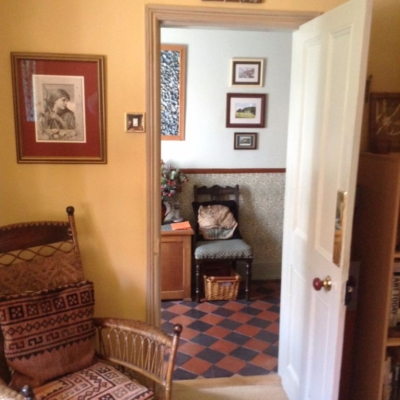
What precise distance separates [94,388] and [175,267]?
193 cm

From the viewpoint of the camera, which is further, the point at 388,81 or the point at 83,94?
the point at 388,81

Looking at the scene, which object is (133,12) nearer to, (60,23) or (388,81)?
(60,23)

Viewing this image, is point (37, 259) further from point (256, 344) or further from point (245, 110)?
point (245, 110)

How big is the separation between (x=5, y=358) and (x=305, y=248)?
1.43 m

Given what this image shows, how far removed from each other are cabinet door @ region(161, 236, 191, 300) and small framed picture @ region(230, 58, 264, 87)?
1493 mm

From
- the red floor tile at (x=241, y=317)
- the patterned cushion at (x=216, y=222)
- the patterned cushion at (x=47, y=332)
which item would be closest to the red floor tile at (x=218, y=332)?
the red floor tile at (x=241, y=317)

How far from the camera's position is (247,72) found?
3861 mm

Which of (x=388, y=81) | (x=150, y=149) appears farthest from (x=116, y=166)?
(x=388, y=81)

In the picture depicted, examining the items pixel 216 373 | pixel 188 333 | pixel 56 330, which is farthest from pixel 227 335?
pixel 56 330

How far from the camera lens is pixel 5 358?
1.81 metres

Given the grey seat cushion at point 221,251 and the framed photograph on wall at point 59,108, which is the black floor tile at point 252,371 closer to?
the grey seat cushion at point 221,251

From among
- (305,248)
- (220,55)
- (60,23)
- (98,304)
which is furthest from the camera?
(220,55)

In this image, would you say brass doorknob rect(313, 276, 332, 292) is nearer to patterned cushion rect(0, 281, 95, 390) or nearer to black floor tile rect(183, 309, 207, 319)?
patterned cushion rect(0, 281, 95, 390)

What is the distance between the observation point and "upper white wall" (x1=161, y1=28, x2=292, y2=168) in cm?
379
